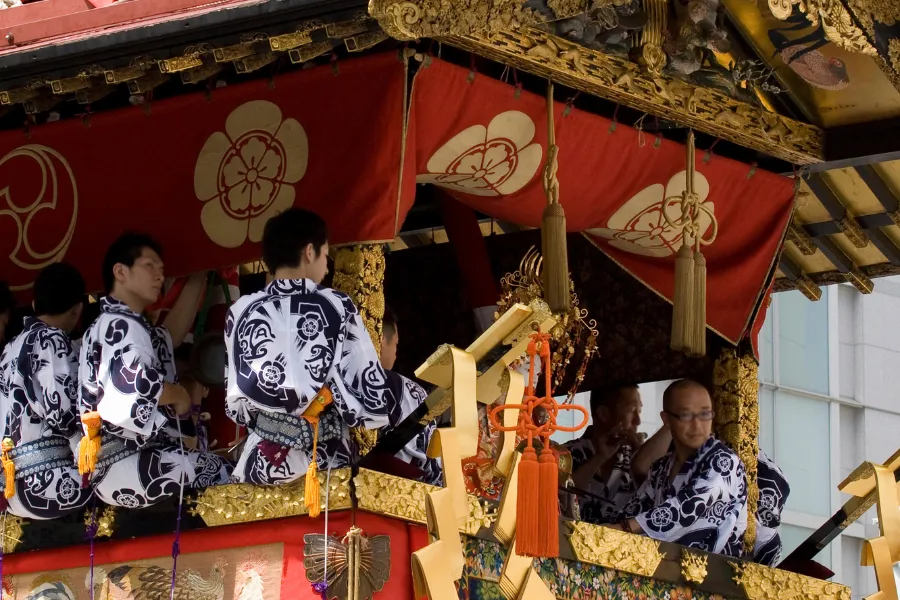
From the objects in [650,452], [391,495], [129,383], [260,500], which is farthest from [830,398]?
[129,383]

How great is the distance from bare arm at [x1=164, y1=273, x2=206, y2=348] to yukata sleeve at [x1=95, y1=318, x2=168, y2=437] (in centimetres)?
62

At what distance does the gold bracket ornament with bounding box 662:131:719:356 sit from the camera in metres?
7.67

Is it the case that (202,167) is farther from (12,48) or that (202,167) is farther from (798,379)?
(798,379)

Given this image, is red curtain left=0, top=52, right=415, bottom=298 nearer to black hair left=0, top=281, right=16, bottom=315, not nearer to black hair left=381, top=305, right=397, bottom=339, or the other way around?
black hair left=0, top=281, right=16, bottom=315

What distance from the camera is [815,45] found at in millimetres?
7590

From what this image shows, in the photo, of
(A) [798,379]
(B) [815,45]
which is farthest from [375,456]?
(A) [798,379]

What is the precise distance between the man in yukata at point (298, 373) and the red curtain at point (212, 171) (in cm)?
42

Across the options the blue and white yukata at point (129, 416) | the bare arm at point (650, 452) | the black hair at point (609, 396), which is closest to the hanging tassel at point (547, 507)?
the blue and white yukata at point (129, 416)

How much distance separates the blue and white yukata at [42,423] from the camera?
6.79m

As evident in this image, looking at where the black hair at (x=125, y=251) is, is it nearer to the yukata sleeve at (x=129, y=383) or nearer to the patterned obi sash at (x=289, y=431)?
the yukata sleeve at (x=129, y=383)

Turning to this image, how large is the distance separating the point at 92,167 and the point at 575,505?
2580mm

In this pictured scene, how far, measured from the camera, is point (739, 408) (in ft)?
28.2

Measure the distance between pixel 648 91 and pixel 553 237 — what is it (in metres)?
0.86

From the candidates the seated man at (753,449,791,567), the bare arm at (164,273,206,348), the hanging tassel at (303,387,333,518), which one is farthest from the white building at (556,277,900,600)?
the hanging tassel at (303,387,333,518)
